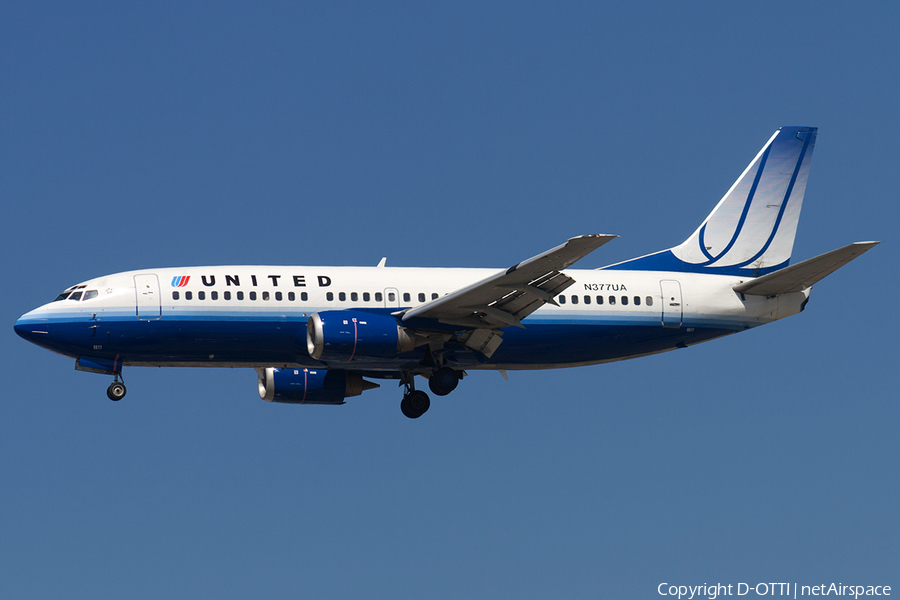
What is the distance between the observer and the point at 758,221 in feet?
152

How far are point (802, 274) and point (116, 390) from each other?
917 inches

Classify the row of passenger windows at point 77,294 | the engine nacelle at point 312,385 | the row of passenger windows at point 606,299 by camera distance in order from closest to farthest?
the row of passenger windows at point 77,294, the row of passenger windows at point 606,299, the engine nacelle at point 312,385

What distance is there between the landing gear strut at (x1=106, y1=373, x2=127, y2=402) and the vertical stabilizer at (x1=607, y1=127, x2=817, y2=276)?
19.6 m

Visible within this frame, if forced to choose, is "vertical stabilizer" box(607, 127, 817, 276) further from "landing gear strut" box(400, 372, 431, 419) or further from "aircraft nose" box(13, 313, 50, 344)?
"aircraft nose" box(13, 313, 50, 344)

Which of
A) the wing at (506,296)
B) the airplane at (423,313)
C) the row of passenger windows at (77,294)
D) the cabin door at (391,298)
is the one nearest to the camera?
the wing at (506,296)

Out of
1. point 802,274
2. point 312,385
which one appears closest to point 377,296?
point 312,385

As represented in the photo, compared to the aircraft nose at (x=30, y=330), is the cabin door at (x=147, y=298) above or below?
above

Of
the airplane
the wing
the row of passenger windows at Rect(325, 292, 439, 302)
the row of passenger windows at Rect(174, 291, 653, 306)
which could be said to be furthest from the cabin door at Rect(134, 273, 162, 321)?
the wing

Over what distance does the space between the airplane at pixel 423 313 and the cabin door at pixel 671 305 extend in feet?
0.16

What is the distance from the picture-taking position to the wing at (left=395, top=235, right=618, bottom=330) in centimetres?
3475

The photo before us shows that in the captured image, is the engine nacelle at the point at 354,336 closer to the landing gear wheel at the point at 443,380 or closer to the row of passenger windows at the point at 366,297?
the row of passenger windows at the point at 366,297

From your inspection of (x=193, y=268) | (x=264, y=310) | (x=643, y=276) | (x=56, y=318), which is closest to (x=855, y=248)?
(x=643, y=276)

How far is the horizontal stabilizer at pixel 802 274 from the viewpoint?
37812 mm

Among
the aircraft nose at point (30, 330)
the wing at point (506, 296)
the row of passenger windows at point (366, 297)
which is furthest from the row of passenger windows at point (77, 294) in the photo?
the wing at point (506, 296)
